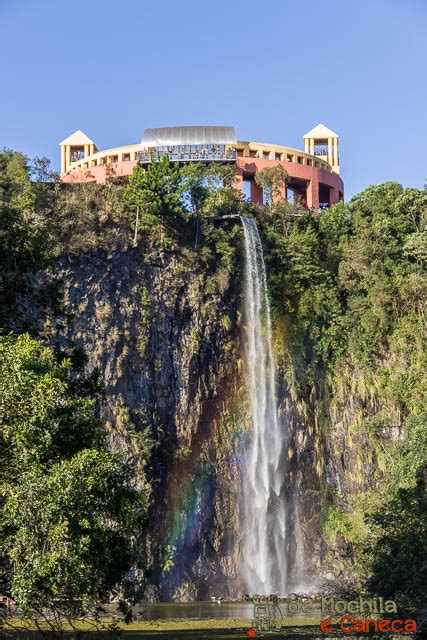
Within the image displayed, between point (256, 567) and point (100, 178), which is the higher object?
point (100, 178)

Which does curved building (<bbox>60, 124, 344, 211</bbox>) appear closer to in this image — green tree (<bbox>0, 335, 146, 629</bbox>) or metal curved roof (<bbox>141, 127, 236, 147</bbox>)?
metal curved roof (<bbox>141, 127, 236, 147</bbox>)

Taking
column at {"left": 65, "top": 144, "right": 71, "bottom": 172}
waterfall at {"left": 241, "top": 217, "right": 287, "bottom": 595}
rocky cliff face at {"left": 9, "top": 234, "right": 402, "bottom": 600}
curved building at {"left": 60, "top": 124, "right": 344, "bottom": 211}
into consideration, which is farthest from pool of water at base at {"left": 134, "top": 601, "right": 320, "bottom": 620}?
column at {"left": 65, "top": 144, "right": 71, "bottom": 172}

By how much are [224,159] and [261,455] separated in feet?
59.0

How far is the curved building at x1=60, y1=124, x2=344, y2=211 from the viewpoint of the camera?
2276 inches

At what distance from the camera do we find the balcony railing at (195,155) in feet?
189

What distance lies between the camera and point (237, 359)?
165ft

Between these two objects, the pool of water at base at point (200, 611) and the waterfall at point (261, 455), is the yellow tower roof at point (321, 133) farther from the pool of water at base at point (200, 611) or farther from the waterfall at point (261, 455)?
the pool of water at base at point (200, 611)

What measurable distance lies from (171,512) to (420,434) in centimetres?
1168

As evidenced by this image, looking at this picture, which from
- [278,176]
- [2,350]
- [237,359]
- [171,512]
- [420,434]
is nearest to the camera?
[2,350]

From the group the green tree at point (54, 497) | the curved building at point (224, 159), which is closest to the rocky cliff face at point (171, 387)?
the curved building at point (224, 159)

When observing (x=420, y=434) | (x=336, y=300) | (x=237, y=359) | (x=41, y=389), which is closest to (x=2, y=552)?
(x=41, y=389)

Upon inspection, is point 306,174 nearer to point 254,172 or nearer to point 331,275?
point 254,172

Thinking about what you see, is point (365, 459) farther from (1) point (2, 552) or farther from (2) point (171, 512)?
(1) point (2, 552)

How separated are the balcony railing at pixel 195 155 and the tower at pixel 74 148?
40.3 ft
